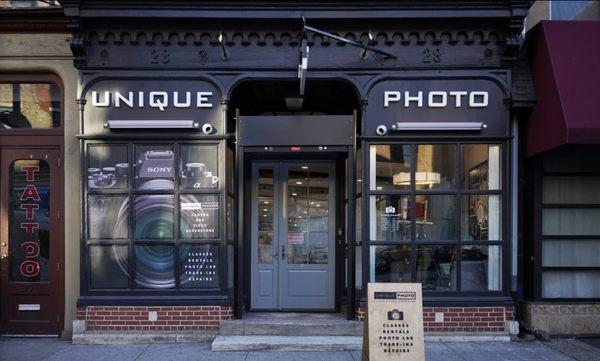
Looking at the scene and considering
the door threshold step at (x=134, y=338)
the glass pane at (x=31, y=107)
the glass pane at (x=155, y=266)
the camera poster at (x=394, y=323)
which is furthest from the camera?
the glass pane at (x=31, y=107)

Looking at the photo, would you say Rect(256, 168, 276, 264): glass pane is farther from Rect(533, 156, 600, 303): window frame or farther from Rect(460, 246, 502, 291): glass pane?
Rect(533, 156, 600, 303): window frame

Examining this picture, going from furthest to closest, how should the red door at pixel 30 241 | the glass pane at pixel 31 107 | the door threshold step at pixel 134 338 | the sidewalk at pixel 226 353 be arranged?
the glass pane at pixel 31 107 < the red door at pixel 30 241 < the door threshold step at pixel 134 338 < the sidewalk at pixel 226 353

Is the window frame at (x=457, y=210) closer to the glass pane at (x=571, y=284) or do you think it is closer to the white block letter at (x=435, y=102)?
the white block letter at (x=435, y=102)

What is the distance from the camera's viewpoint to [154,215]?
7652mm

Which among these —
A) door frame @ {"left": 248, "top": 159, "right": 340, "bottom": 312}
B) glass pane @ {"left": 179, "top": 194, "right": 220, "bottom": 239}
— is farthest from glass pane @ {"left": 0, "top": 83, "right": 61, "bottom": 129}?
door frame @ {"left": 248, "top": 159, "right": 340, "bottom": 312}

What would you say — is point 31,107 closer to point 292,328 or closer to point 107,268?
point 107,268

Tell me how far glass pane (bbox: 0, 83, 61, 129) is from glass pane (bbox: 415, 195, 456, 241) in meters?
5.53

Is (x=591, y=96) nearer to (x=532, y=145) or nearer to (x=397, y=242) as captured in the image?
(x=532, y=145)

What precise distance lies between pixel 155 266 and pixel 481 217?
470cm

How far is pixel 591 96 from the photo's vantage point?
6.89 meters

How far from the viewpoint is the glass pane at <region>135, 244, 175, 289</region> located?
7609mm

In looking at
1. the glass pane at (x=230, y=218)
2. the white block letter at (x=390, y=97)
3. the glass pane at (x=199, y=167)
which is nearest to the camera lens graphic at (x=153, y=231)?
the glass pane at (x=199, y=167)

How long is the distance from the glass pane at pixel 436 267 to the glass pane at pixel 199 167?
311 centimetres

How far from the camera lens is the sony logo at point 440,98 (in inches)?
300
